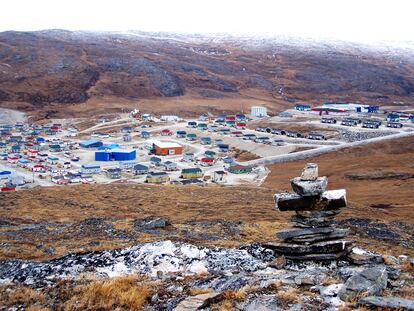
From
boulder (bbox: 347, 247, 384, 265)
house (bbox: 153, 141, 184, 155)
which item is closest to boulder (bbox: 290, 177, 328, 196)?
boulder (bbox: 347, 247, 384, 265)

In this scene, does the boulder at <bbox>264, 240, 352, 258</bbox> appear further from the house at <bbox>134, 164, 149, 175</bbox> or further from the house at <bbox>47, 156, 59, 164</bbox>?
the house at <bbox>47, 156, 59, 164</bbox>

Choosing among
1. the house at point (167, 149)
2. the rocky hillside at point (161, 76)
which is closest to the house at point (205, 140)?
the house at point (167, 149)

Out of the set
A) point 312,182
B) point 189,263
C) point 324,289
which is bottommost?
point 189,263

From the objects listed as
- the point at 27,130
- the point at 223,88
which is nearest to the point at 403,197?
the point at 27,130

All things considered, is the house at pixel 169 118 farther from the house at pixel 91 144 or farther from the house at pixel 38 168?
the house at pixel 38 168

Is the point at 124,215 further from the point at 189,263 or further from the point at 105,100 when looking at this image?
the point at 105,100
